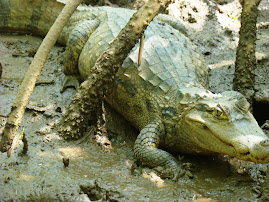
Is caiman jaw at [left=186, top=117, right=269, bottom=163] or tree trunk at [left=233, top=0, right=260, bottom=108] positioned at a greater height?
tree trunk at [left=233, top=0, right=260, bottom=108]

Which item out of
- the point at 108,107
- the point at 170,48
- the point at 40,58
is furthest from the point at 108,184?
the point at 170,48

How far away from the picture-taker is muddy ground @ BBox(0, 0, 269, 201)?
2.60 metres

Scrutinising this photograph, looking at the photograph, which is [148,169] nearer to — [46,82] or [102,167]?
[102,167]

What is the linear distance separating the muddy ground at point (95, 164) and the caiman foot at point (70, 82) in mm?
86

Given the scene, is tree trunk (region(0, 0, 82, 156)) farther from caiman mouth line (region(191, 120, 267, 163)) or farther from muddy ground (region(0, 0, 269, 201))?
caiman mouth line (region(191, 120, 267, 163))

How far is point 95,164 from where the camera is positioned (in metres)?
3.06

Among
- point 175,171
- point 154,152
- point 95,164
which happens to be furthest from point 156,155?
point 95,164

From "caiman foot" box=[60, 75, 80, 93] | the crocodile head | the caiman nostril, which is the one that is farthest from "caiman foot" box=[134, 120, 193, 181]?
"caiman foot" box=[60, 75, 80, 93]

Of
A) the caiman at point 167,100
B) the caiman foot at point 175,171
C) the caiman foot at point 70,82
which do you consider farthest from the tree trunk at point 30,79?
the caiman foot at point 70,82

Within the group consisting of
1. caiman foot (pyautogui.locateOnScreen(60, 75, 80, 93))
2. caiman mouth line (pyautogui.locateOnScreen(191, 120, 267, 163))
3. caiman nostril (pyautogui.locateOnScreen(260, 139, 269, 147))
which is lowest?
caiman foot (pyautogui.locateOnScreen(60, 75, 80, 93))

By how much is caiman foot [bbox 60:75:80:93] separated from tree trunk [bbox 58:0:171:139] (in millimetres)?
993

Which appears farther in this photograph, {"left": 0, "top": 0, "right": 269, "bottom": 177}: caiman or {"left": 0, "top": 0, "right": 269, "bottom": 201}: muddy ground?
{"left": 0, "top": 0, "right": 269, "bottom": 177}: caiman

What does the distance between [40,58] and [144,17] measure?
1.21 meters

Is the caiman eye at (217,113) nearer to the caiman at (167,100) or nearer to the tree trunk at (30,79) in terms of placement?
the caiman at (167,100)
